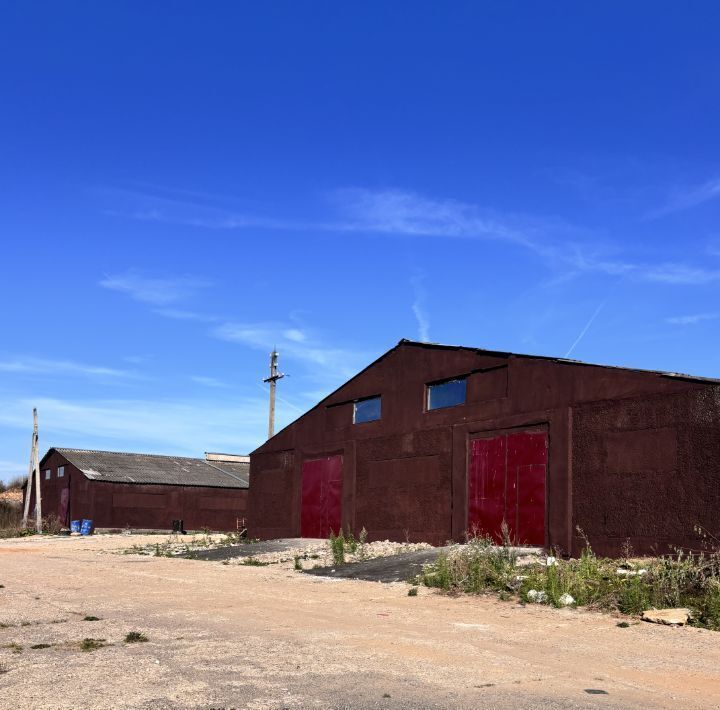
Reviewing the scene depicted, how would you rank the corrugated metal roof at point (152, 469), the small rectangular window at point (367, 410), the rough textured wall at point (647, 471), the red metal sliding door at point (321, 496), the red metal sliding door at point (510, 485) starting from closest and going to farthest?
the rough textured wall at point (647, 471), the red metal sliding door at point (510, 485), the small rectangular window at point (367, 410), the red metal sliding door at point (321, 496), the corrugated metal roof at point (152, 469)

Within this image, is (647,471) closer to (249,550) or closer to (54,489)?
(249,550)

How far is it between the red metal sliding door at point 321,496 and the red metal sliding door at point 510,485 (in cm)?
648

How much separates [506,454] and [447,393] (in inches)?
118

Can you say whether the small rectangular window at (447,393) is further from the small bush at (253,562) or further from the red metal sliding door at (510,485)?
the small bush at (253,562)

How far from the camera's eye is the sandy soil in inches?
228

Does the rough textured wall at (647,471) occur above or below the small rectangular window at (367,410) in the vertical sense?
below

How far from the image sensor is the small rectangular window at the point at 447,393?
2197cm

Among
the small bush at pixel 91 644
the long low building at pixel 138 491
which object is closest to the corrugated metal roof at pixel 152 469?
the long low building at pixel 138 491

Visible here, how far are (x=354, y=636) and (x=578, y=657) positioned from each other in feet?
7.84

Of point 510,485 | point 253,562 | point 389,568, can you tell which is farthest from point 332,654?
point 253,562

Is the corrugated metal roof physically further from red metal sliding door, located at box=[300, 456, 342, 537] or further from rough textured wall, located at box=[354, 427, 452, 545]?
rough textured wall, located at box=[354, 427, 452, 545]

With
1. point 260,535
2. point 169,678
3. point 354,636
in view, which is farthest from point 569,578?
point 260,535

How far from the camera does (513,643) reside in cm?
856

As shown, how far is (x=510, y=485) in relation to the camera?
19922mm
